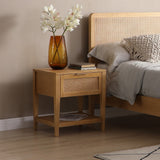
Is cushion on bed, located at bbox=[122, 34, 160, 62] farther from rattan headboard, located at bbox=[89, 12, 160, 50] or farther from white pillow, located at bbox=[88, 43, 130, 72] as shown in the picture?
rattan headboard, located at bbox=[89, 12, 160, 50]

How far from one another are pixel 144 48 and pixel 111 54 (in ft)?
0.99

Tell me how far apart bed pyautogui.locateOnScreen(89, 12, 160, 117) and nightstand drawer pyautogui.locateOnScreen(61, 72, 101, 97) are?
0.32 meters

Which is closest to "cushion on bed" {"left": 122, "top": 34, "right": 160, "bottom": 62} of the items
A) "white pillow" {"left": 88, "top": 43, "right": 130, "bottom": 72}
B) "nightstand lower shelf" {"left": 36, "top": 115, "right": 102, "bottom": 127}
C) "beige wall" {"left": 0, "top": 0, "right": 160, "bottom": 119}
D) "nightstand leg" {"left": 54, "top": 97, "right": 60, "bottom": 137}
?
"white pillow" {"left": 88, "top": 43, "right": 130, "bottom": 72}

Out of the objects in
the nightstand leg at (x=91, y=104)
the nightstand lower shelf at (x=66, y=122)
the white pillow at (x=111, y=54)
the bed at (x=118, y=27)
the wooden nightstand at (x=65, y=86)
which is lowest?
the nightstand lower shelf at (x=66, y=122)

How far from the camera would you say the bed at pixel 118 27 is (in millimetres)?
3998

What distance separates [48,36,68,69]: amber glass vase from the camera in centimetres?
363

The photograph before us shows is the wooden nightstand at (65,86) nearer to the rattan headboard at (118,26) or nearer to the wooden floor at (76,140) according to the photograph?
the wooden floor at (76,140)

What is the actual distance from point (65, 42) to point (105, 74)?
0.56 meters

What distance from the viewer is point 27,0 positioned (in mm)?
3742

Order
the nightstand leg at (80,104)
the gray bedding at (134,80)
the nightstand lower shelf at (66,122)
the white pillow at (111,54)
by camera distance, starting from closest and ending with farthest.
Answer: the gray bedding at (134,80), the nightstand lower shelf at (66,122), the white pillow at (111,54), the nightstand leg at (80,104)

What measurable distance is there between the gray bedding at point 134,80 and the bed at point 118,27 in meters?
0.12

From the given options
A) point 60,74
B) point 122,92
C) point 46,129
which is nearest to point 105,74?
point 122,92

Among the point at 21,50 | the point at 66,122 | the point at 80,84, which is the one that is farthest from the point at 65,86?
the point at 21,50

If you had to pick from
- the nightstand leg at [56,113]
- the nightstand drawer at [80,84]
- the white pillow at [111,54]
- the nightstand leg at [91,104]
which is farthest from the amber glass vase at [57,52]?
the nightstand leg at [91,104]
